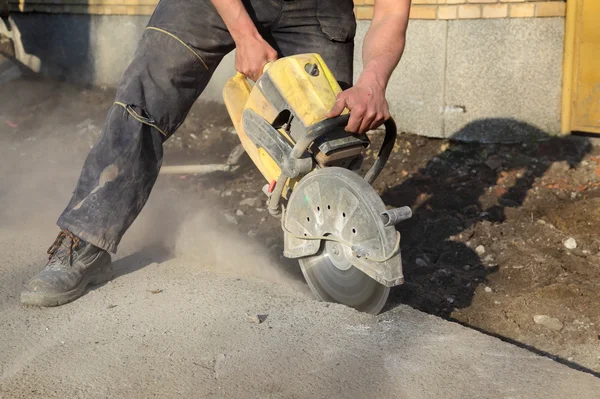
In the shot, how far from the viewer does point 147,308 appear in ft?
10.9

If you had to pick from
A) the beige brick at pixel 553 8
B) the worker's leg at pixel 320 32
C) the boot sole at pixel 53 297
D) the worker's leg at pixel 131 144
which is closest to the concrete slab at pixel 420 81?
the beige brick at pixel 553 8

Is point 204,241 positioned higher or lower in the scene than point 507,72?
lower

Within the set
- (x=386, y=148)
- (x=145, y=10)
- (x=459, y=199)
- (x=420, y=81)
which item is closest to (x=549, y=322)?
(x=386, y=148)

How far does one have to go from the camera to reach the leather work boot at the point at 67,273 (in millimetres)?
3357

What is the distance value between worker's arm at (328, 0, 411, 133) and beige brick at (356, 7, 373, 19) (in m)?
2.96

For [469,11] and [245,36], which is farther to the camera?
[469,11]

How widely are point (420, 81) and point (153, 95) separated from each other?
3.14 m

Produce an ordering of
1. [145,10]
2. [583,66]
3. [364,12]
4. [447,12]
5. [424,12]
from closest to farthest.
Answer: [583,66] < [447,12] < [424,12] < [364,12] < [145,10]

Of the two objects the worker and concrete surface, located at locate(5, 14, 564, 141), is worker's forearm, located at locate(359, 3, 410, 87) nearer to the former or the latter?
the worker

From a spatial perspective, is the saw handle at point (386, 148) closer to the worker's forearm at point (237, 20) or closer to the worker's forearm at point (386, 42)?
the worker's forearm at point (386, 42)

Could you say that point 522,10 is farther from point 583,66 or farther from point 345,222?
point 345,222

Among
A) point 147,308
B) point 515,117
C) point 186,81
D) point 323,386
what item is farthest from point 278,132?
point 515,117

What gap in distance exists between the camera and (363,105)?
3066mm

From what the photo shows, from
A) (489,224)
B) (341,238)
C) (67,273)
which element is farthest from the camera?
(489,224)
